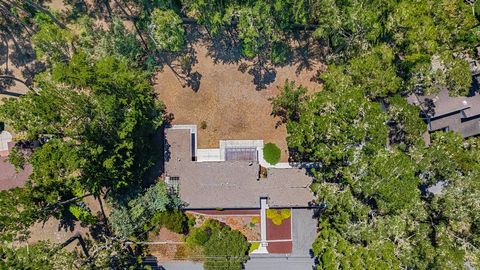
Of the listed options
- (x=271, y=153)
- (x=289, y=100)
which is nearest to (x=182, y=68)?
(x=289, y=100)

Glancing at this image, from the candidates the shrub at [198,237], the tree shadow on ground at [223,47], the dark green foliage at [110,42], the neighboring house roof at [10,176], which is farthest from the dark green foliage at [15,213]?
the tree shadow on ground at [223,47]

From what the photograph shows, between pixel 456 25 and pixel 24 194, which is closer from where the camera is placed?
pixel 24 194

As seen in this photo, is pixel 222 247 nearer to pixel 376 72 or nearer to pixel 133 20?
pixel 376 72

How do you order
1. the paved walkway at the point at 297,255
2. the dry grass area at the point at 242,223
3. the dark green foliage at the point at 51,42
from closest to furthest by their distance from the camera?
the dark green foliage at the point at 51,42
the paved walkway at the point at 297,255
the dry grass area at the point at 242,223

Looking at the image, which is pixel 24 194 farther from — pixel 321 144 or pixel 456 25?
pixel 456 25

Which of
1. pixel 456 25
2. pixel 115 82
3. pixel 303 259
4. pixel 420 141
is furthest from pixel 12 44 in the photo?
pixel 456 25

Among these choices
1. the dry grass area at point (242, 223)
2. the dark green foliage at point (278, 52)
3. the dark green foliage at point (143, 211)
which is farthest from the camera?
the dry grass area at point (242, 223)

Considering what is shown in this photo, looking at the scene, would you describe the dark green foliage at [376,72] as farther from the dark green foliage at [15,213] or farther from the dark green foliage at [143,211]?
the dark green foliage at [15,213]
